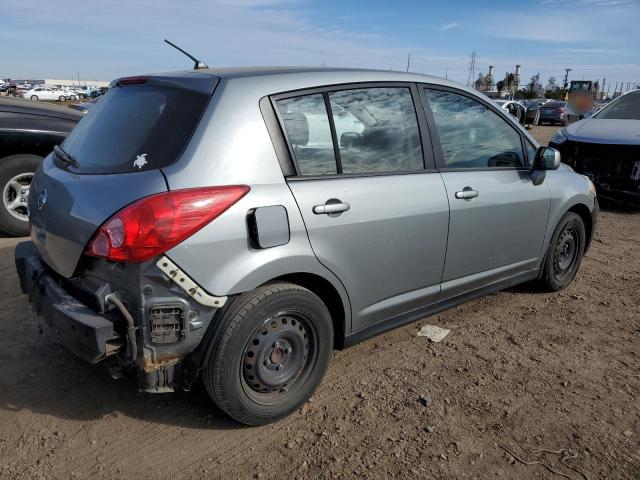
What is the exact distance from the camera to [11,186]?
557cm

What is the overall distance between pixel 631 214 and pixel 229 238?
7324 mm

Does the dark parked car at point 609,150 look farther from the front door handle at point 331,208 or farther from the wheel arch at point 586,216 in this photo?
the front door handle at point 331,208

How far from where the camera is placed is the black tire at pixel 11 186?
548 centimetres

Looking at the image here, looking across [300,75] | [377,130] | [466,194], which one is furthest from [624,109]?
[300,75]

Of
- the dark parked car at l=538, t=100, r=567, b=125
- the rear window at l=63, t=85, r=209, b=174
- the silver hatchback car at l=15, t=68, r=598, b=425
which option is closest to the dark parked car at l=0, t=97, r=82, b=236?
the silver hatchback car at l=15, t=68, r=598, b=425

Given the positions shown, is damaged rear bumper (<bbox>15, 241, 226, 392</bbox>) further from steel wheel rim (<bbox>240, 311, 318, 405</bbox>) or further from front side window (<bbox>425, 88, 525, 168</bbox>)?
front side window (<bbox>425, 88, 525, 168</bbox>)

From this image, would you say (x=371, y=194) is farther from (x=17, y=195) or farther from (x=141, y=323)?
(x=17, y=195)

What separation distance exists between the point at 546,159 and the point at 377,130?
4.98ft

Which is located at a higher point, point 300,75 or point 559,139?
point 300,75

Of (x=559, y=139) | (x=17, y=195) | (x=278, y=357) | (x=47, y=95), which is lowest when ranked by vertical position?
(x=278, y=357)

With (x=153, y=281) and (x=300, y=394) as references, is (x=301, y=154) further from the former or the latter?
(x=300, y=394)

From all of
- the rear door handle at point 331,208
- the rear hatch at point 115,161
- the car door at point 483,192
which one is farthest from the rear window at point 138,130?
the car door at point 483,192

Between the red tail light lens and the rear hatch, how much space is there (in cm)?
5

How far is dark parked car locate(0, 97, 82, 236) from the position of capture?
550 cm
